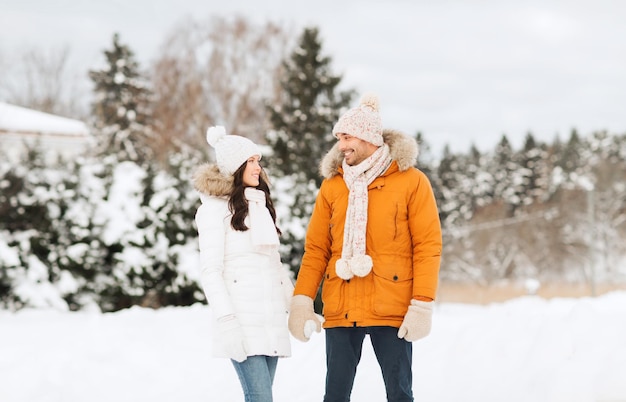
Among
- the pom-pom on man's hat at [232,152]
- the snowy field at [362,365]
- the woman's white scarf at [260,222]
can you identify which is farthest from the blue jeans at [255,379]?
the snowy field at [362,365]

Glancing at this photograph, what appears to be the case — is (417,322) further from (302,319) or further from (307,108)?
(307,108)

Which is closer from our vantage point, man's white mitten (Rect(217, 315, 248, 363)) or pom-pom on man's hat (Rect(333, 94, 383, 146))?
man's white mitten (Rect(217, 315, 248, 363))

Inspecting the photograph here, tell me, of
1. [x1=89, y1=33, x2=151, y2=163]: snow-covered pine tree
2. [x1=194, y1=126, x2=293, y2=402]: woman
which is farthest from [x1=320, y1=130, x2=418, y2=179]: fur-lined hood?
[x1=89, y1=33, x2=151, y2=163]: snow-covered pine tree

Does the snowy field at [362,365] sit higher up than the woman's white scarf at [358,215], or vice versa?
the woman's white scarf at [358,215]

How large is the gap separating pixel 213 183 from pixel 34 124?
2502 cm

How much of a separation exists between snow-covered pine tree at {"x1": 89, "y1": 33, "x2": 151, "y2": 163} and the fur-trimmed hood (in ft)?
120

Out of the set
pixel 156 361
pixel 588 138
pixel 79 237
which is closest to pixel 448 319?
pixel 156 361

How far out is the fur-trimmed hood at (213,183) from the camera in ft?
12.5

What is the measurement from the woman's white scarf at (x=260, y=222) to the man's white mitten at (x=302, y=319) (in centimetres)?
36

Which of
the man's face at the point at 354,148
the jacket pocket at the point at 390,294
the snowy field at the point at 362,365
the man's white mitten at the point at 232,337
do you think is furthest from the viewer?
the snowy field at the point at 362,365

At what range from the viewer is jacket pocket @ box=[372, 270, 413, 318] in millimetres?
3764

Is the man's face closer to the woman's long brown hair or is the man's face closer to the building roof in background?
the woman's long brown hair

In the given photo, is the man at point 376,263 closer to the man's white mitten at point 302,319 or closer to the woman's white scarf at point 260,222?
the man's white mitten at point 302,319

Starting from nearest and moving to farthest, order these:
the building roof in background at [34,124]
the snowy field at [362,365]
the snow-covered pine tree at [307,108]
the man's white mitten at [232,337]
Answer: the man's white mitten at [232,337], the snowy field at [362,365], the building roof in background at [34,124], the snow-covered pine tree at [307,108]
